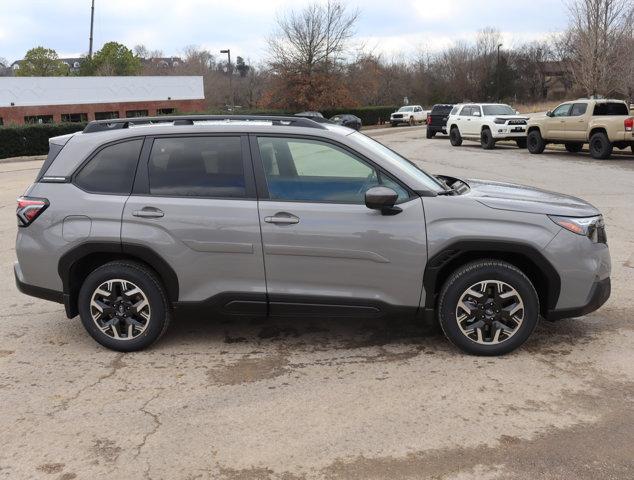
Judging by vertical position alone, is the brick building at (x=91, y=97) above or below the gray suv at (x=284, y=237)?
above

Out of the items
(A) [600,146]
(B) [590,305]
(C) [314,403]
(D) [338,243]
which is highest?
(A) [600,146]

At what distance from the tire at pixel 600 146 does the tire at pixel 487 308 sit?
53.3 feet

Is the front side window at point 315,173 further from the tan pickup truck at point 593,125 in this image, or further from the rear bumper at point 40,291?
the tan pickup truck at point 593,125

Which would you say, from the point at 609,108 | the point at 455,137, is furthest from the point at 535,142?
the point at 455,137

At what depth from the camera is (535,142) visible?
21766 millimetres

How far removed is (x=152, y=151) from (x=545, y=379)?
323cm

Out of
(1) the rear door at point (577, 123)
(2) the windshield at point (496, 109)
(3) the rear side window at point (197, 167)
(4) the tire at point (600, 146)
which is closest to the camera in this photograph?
(3) the rear side window at point (197, 167)

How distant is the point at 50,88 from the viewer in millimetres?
45062

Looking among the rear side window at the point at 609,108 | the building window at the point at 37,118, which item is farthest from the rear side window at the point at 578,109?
the building window at the point at 37,118

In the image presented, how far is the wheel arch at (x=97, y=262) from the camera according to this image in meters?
4.47

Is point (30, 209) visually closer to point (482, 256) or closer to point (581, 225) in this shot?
point (482, 256)

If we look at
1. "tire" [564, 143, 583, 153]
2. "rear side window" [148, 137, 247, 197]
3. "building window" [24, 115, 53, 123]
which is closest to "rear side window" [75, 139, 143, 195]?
"rear side window" [148, 137, 247, 197]

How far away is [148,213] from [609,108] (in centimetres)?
1771

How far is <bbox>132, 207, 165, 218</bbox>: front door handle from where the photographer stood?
14.6 feet
